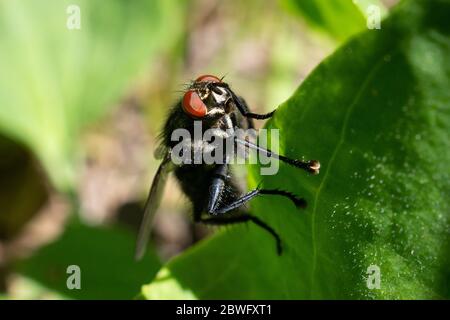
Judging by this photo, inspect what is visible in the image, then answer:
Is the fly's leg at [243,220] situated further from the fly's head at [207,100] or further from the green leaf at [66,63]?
the green leaf at [66,63]

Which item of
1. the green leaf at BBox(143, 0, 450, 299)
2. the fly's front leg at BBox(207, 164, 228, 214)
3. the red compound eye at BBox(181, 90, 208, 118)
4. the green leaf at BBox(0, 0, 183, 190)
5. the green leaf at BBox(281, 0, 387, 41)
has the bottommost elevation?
the green leaf at BBox(143, 0, 450, 299)

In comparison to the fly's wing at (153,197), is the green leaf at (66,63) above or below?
above

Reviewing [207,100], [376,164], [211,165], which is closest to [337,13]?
[207,100]

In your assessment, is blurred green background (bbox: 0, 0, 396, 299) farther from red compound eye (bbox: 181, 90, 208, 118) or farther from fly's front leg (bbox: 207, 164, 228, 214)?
red compound eye (bbox: 181, 90, 208, 118)

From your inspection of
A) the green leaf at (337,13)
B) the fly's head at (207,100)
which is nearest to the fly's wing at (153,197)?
the fly's head at (207,100)

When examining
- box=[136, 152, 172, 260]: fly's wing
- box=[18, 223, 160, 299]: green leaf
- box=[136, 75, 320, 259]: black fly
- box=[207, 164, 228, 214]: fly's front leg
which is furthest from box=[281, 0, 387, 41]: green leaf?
box=[18, 223, 160, 299]: green leaf

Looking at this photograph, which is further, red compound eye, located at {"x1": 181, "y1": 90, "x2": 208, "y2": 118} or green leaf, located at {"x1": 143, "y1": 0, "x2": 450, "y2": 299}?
red compound eye, located at {"x1": 181, "y1": 90, "x2": 208, "y2": 118}
